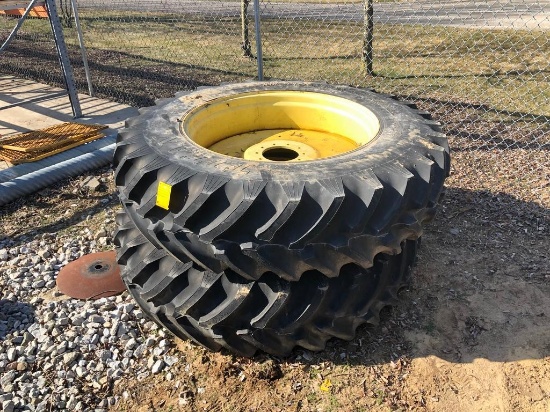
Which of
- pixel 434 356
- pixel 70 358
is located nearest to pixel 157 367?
pixel 70 358

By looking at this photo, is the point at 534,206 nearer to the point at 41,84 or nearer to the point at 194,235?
the point at 194,235

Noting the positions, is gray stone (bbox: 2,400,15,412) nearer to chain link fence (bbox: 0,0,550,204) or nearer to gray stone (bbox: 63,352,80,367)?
gray stone (bbox: 63,352,80,367)

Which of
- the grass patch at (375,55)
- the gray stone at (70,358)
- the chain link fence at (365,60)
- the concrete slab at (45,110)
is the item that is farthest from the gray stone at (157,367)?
the grass patch at (375,55)

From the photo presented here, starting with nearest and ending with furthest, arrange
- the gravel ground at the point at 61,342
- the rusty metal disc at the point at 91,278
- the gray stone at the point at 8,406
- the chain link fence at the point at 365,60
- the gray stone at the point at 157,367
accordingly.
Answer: the gray stone at the point at 8,406, the gravel ground at the point at 61,342, the gray stone at the point at 157,367, the rusty metal disc at the point at 91,278, the chain link fence at the point at 365,60

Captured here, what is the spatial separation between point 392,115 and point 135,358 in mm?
2151

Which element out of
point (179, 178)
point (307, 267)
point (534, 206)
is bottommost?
point (534, 206)

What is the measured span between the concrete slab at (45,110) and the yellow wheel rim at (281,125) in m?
2.87

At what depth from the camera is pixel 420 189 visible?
96.0 inches

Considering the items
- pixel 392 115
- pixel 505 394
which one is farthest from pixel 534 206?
pixel 505 394

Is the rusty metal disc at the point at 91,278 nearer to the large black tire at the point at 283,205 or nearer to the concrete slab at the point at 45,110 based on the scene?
the large black tire at the point at 283,205

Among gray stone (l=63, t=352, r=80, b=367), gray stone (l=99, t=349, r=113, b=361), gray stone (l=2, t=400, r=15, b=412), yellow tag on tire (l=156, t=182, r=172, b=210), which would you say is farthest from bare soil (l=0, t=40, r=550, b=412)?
yellow tag on tire (l=156, t=182, r=172, b=210)

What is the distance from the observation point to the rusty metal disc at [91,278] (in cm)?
329

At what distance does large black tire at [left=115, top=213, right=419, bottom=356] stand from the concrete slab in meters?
3.78

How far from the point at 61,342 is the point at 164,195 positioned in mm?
1215
